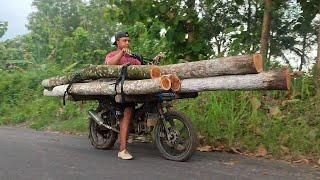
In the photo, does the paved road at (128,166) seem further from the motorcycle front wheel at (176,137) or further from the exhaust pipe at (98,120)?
the exhaust pipe at (98,120)

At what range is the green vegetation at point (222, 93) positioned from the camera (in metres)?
7.64

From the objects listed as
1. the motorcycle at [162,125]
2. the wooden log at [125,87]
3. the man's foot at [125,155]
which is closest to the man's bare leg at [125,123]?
the motorcycle at [162,125]

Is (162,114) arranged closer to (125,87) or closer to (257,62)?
(125,87)

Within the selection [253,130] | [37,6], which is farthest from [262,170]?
[37,6]

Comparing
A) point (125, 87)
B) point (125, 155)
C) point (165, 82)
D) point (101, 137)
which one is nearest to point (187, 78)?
point (165, 82)

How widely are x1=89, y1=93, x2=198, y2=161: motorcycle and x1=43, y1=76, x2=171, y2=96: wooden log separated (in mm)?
254

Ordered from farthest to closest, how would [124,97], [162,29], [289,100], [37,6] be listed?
[37,6] → [162,29] → [289,100] → [124,97]

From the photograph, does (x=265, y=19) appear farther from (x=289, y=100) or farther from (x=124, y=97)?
(x=124, y=97)

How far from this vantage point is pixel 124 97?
22.1 feet

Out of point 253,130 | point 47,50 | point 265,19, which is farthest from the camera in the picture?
point 47,50

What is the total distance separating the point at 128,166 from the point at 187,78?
1378mm

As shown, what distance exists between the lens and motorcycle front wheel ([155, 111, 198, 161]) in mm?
6293

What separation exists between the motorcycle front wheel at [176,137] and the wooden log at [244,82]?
410 mm

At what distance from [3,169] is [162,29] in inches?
240
